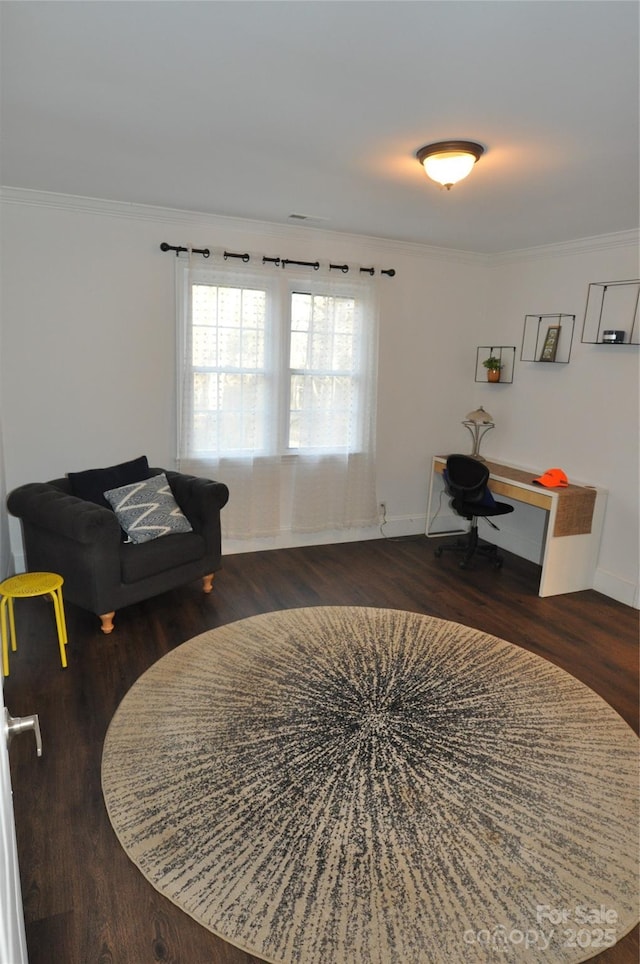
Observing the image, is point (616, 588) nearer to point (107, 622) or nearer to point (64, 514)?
point (107, 622)

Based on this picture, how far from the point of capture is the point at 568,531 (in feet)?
13.4

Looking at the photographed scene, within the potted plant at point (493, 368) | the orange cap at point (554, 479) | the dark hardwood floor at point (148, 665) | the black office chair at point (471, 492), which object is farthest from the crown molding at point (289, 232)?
the dark hardwood floor at point (148, 665)

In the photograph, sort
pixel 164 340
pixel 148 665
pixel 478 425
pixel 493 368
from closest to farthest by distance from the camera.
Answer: pixel 148 665
pixel 164 340
pixel 493 368
pixel 478 425

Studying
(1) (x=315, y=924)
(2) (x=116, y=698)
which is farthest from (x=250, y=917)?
(2) (x=116, y=698)

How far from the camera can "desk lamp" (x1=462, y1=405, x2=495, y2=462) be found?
511cm

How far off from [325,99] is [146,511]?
2.44 metres

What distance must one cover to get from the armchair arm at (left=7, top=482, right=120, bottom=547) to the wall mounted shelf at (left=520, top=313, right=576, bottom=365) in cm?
349

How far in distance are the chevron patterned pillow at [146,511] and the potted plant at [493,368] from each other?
2951mm

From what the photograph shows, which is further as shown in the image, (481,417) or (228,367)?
(481,417)

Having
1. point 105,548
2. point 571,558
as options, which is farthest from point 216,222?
point 571,558

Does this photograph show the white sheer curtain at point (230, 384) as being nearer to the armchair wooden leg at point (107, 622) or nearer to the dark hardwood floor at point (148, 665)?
the dark hardwood floor at point (148, 665)

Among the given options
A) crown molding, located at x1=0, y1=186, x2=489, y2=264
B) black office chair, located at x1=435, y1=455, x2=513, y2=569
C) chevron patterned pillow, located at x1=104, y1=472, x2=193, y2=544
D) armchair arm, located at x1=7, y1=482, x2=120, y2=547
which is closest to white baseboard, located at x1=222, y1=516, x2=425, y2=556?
black office chair, located at x1=435, y1=455, x2=513, y2=569

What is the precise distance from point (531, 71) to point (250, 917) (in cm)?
277

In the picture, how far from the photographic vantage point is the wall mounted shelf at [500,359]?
5055 millimetres
